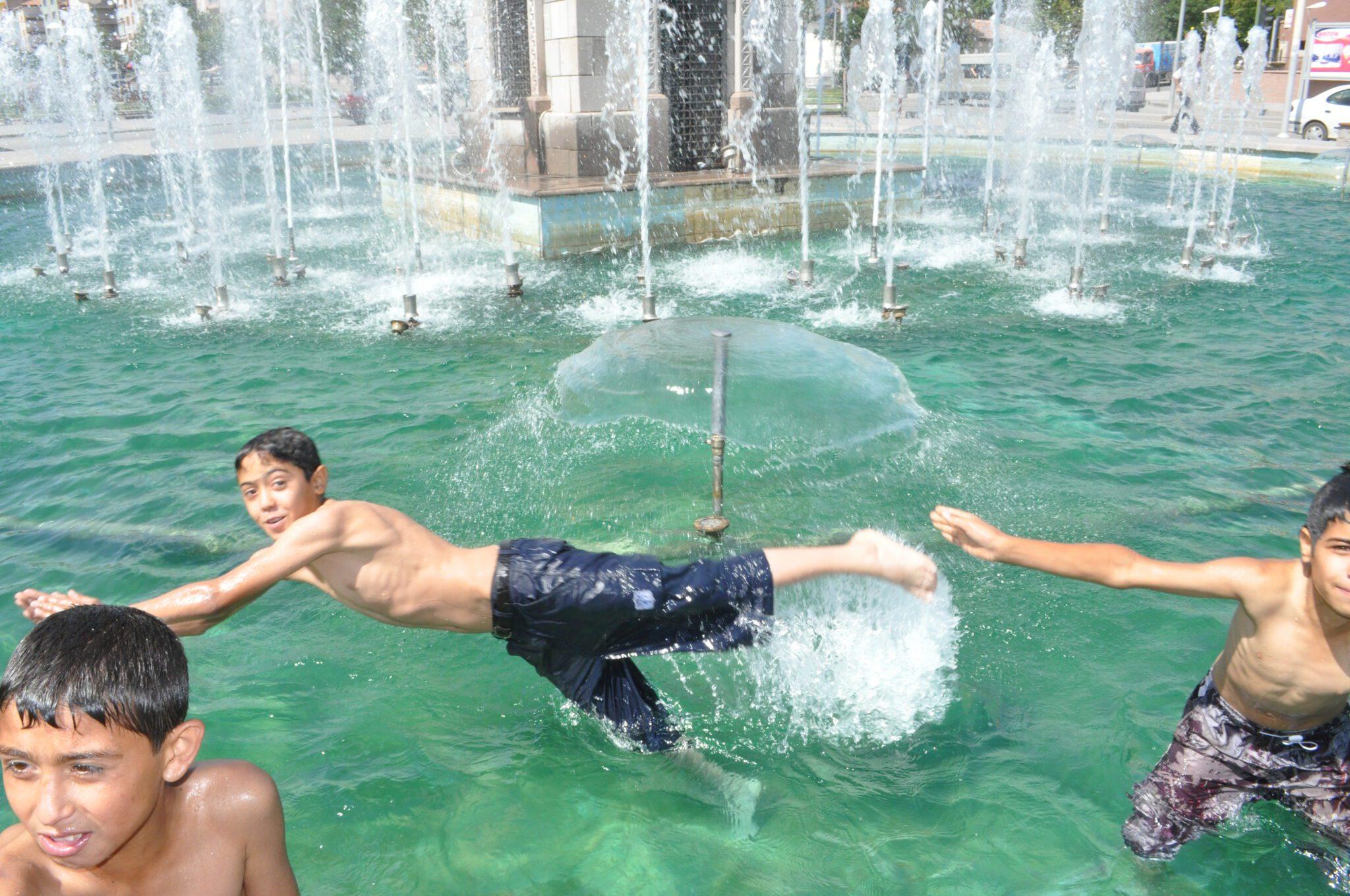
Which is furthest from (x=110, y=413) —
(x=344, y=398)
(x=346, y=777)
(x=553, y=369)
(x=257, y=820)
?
(x=257, y=820)

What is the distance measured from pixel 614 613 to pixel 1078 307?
868 cm

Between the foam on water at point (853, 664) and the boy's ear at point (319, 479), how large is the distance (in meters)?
1.83

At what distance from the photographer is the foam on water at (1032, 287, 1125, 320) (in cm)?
1052

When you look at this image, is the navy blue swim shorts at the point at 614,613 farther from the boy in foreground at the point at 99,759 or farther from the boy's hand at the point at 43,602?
the boy in foreground at the point at 99,759

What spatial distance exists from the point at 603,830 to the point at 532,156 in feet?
46.1

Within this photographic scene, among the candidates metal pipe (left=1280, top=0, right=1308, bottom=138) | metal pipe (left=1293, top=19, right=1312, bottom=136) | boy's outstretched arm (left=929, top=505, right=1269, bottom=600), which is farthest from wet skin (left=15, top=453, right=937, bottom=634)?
metal pipe (left=1293, top=19, right=1312, bottom=136)

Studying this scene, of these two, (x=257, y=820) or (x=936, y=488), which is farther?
(x=936, y=488)

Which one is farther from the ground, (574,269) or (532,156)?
(532,156)

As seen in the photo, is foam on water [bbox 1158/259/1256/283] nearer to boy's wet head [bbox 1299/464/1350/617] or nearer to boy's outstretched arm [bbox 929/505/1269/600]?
boy's outstretched arm [bbox 929/505/1269/600]

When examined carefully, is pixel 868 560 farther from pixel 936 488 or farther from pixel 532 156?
pixel 532 156

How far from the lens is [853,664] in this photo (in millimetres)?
4430

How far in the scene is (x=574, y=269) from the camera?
13133mm

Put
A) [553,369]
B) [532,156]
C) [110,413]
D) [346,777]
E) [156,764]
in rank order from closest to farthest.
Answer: [156,764] → [346,777] → [110,413] → [553,369] → [532,156]

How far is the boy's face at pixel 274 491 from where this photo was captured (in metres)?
3.32
